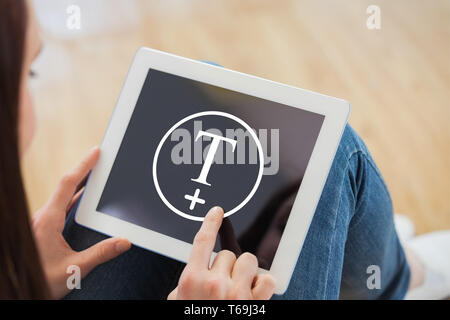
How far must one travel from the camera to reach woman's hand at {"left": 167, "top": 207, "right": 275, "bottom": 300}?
491mm

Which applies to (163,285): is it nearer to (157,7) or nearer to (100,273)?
(100,273)

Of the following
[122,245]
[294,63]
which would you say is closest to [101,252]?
[122,245]

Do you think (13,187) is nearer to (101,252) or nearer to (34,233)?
(34,233)

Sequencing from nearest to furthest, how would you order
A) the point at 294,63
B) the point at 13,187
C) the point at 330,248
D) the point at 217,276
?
the point at 13,187, the point at 217,276, the point at 330,248, the point at 294,63

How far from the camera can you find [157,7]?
1449mm

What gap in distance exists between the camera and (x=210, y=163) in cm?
59

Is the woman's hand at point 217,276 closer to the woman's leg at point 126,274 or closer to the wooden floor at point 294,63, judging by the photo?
the woman's leg at point 126,274

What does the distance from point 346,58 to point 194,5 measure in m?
0.54

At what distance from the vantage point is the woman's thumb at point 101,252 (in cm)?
58

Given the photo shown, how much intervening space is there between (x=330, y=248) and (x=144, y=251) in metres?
0.27

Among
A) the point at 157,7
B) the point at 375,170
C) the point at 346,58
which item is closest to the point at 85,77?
the point at 157,7

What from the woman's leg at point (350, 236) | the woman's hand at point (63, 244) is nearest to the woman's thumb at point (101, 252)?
the woman's hand at point (63, 244)

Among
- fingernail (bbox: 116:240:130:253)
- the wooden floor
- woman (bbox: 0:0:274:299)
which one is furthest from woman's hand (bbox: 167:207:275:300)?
the wooden floor

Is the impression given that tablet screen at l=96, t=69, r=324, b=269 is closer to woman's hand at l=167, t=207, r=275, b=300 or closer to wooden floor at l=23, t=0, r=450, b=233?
woman's hand at l=167, t=207, r=275, b=300
